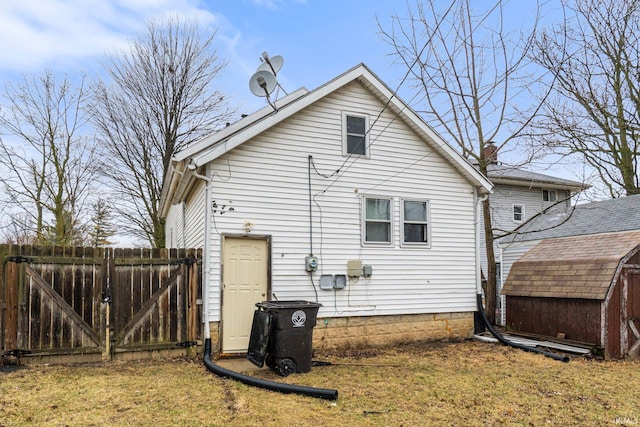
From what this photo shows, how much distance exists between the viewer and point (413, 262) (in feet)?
31.7

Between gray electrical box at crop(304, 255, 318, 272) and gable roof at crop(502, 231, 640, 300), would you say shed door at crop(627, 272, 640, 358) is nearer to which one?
gable roof at crop(502, 231, 640, 300)

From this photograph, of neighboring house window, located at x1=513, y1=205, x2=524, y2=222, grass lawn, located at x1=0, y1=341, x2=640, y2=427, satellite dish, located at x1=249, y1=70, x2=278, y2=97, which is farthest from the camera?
neighboring house window, located at x1=513, y1=205, x2=524, y2=222

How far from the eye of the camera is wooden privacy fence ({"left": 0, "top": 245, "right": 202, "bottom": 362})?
23.0 ft

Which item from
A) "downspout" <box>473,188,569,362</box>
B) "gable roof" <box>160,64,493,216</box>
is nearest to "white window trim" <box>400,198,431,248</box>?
"gable roof" <box>160,64,493,216</box>

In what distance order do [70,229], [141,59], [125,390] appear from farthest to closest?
[141,59] < [70,229] < [125,390]

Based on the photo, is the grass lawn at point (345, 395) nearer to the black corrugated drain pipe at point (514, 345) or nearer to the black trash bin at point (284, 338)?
the black trash bin at point (284, 338)

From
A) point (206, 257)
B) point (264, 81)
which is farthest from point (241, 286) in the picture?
point (264, 81)

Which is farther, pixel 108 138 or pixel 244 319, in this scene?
pixel 108 138

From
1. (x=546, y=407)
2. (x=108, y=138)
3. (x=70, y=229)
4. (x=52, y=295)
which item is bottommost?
(x=546, y=407)

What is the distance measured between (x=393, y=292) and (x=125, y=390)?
5.47m

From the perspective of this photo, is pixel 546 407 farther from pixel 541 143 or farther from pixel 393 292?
pixel 541 143

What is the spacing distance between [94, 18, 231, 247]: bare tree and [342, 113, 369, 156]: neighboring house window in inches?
478

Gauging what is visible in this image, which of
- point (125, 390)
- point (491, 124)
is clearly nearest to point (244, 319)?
point (125, 390)

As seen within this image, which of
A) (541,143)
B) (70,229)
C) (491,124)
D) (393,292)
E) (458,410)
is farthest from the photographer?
(70,229)
